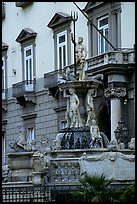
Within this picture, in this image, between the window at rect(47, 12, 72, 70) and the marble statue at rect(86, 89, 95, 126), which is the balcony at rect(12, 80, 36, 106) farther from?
the marble statue at rect(86, 89, 95, 126)

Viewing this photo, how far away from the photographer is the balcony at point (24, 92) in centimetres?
3951

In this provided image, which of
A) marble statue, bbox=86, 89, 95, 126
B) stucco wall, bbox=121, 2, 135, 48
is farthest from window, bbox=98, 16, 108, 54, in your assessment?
marble statue, bbox=86, 89, 95, 126

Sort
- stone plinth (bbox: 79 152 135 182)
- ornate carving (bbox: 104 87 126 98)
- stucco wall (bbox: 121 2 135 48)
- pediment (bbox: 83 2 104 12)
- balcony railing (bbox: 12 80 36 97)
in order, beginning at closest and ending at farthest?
stone plinth (bbox: 79 152 135 182)
ornate carving (bbox: 104 87 126 98)
stucco wall (bbox: 121 2 135 48)
pediment (bbox: 83 2 104 12)
balcony railing (bbox: 12 80 36 97)

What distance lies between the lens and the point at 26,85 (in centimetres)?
4006

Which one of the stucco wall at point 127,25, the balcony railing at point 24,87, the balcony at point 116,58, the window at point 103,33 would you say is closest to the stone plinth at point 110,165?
the balcony at point 116,58

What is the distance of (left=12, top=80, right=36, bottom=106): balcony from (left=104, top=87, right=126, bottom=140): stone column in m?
9.49

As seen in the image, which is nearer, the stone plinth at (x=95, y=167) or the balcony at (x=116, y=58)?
the stone plinth at (x=95, y=167)

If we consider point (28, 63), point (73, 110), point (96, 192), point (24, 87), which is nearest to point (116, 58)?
point (73, 110)

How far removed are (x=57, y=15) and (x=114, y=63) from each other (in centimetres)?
866

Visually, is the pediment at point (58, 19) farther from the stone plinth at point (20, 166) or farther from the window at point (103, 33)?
the stone plinth at point (20, 166)

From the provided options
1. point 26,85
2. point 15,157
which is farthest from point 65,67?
point 15,157

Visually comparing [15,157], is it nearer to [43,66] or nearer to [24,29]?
[43,66]

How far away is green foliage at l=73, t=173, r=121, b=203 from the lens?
14.5m

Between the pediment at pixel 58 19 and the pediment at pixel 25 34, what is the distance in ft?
6.22
